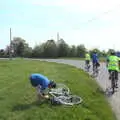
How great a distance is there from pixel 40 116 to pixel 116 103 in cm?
471

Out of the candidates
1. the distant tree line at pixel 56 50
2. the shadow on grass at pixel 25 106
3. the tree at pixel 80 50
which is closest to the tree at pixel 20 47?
the distant tree line at pixel 56 50

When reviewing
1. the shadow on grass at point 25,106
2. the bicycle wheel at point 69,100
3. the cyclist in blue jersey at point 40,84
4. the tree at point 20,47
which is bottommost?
the shadow on grass at point 25,106

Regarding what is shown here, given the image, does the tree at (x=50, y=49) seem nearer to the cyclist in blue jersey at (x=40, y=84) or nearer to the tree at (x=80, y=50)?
the tree at (x=80, y=50)

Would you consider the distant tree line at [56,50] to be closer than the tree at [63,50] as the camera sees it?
No

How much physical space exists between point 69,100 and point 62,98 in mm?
341

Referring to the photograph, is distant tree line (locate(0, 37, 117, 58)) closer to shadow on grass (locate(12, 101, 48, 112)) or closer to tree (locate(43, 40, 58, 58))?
tree (locate(43, 40, 58, 58))

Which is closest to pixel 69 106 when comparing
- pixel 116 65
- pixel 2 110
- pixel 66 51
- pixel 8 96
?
pixel 2 110

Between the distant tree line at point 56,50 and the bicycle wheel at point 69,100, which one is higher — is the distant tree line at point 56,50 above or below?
above

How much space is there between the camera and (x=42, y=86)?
14922 mm

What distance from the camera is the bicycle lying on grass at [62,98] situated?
14688 millimetres

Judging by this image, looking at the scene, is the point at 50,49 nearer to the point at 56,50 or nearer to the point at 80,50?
the point at 56,50

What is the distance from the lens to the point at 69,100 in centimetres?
1512

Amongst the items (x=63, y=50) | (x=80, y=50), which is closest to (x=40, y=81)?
(x=63, y=50)

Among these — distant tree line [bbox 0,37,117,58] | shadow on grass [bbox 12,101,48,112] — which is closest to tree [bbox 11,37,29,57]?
distant tree line [bbox 0,37,117,58]
